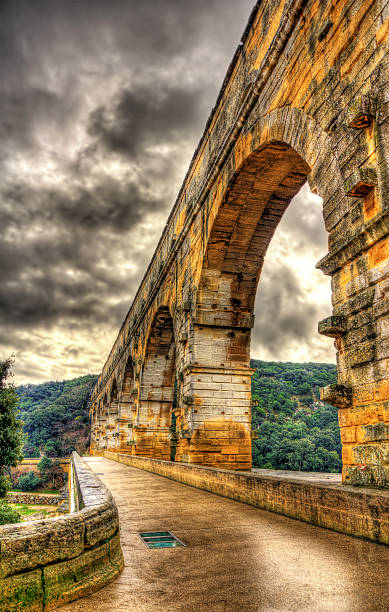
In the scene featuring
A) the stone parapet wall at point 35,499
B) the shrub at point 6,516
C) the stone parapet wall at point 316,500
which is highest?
the stone parapet wall at point 316,500

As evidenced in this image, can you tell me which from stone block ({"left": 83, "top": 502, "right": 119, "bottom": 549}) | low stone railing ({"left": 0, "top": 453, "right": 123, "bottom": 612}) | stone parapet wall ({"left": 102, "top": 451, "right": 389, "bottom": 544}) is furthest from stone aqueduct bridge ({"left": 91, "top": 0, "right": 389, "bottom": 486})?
low stone railing ({"left": 0, "top": 453, "right": 123, "bottom": 612})

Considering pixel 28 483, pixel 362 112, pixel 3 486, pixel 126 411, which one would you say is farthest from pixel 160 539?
pixel 28 483

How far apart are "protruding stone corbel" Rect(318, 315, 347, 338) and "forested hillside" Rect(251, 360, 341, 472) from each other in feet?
16.4

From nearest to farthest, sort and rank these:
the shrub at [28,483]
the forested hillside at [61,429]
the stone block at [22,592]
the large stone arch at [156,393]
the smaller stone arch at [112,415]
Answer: the stone block at [22,592] < the large stone arch at [156,393] < the smaller stone arch at [112,415] < the shrub at [28,483] < the forested hillside at [61,429]

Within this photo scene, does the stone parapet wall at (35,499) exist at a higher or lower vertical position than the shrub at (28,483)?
lower

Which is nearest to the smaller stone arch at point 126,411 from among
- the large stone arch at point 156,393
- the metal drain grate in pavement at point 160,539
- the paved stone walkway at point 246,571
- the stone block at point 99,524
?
the large stone arch at point 156,393

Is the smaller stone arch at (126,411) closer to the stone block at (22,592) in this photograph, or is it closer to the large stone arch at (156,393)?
the large stone arch at (156,393)

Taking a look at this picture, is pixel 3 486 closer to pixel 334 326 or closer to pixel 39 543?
pixel 334 326

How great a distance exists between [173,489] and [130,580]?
4159 millimetres

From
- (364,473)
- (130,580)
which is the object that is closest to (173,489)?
(364,473)

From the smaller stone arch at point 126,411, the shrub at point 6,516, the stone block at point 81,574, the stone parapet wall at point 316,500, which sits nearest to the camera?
the stone block at point 81,574

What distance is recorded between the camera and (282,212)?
307 inches

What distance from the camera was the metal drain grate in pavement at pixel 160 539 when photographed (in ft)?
9.24

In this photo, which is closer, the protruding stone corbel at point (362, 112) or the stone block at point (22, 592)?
the stone block at point (22, 592)
